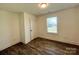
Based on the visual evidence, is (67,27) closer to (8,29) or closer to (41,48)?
(41,48)

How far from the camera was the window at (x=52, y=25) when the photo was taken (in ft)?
3.42

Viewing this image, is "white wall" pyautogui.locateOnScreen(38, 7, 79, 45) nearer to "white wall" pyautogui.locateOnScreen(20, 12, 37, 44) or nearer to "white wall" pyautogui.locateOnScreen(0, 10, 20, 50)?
"white wall" pyautogui.locateOnScreen(20, 12, 37, 44)

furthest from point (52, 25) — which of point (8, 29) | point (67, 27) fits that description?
point (8, 29)

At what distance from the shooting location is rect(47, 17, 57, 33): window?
1043 millimetres

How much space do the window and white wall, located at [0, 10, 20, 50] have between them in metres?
0.45

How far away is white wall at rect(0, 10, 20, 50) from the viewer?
97 centimetres

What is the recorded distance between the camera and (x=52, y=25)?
1.06m

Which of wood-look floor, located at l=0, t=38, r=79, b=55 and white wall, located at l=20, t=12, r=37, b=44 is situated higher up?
white wall, located at l=20, t=12, r=37, b=44

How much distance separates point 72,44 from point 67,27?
0.82 feet

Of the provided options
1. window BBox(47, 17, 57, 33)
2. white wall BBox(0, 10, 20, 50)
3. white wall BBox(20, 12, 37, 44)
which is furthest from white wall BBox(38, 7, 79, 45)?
white wall BBox(0, 10, 20, 50)

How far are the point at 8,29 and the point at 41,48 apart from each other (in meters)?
0.54

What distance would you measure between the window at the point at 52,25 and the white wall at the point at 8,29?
1.48 ft

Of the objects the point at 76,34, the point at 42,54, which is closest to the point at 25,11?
the point at 42,54

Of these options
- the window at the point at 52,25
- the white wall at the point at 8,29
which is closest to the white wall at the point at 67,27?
the window at the point at 52,25
